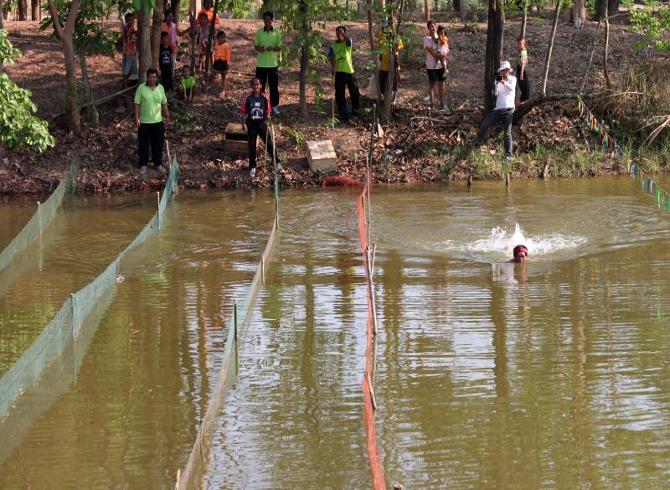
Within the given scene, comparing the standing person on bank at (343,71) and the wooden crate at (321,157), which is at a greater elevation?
the standing person on bank at (343,71)

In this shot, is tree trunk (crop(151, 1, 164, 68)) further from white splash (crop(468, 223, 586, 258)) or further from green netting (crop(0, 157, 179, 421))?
green netting (crop(0, 157, 179, 421))

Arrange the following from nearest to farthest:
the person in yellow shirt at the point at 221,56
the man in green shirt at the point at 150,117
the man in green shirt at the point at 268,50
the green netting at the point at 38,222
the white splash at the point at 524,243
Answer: the green netting at the point at 38,222
the white splash at the point at 524,243
the man in green shirt at the point at 150,117
the man in green shirt at the point at 268,50
the person in yellow shirt at the point at 221,56

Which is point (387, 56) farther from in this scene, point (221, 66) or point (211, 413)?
point (211, 413)

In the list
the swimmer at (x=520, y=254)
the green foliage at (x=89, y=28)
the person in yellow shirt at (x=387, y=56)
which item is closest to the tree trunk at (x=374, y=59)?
the person in yellow shirt at (x=387, y=56)

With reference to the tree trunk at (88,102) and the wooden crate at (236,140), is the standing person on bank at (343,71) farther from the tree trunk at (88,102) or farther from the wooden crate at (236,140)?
the tree trunk at (88,102)

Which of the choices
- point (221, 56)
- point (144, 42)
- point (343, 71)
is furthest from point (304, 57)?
point (144, 42)

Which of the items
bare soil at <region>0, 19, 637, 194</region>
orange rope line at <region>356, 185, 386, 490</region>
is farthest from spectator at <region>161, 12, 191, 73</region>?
orange rope line at <region>356, 185, 386, 490</region>

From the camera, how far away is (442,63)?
953 inches

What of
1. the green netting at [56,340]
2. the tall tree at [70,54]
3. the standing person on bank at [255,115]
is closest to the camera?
the green netting at [56,340]

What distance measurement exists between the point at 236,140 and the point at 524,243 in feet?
25.7

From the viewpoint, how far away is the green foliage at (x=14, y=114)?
15.5 metres

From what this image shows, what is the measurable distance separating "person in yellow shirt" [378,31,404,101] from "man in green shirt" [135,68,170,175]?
4319mm

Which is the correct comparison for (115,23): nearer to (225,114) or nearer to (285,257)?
(225,114)

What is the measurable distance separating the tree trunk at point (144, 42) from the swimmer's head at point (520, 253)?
9.75 meters
